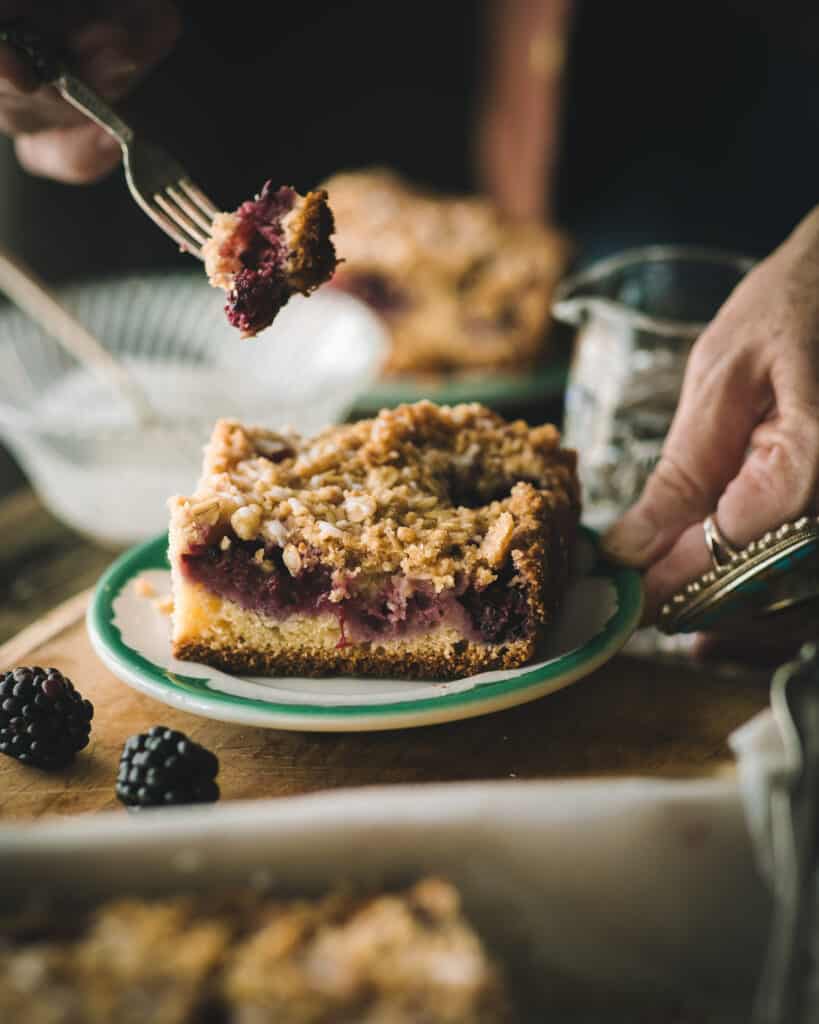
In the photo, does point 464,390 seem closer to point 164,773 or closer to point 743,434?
point 743,434

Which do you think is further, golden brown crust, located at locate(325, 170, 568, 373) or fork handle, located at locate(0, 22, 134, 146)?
golden brown crust, located at locate(325, 170, 568, 373)

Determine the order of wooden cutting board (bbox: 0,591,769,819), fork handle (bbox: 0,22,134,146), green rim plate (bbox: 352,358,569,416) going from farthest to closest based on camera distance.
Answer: green rim plate (bbox: 352,358,569,416)
fork handle (bbox: 0,22,134,146)
wooden cutting board (bbox: 0,591,769,819)

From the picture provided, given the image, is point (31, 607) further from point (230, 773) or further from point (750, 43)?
point (750, 43)

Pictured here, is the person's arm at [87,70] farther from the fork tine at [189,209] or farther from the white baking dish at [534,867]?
the white baking dish at [534,867]

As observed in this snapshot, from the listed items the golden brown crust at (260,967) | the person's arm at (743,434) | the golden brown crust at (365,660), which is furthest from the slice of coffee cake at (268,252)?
the golden brown crust at (260,967)

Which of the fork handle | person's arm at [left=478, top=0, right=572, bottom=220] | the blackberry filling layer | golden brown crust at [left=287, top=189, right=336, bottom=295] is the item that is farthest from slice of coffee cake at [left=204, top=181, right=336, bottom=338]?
person's arm at [left=478, top=0, right=572, bottom=220]

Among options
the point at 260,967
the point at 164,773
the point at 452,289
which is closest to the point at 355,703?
the point at 164,773

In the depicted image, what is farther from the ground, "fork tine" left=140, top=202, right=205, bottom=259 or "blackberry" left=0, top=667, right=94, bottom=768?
"fork tine" left=140, top=202, right=205, bottom=259

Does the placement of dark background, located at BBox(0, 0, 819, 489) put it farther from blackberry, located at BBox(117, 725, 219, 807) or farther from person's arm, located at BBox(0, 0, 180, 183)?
blackberry, located at BBox(117, 725, 219, 807)
